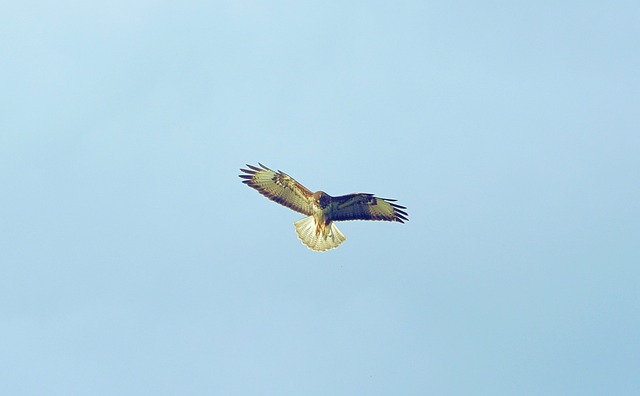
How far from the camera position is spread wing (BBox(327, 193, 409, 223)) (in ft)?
130

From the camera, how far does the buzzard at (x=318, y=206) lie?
39.5 m

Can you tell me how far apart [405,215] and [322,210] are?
196 cm

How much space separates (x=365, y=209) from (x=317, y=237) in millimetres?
1281

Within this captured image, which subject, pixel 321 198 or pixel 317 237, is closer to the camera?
pixel 321 198

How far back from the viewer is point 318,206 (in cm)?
3944

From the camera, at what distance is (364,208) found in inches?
1571

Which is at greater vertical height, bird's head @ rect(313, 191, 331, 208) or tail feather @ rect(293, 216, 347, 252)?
bird's head @ rect(313, 191, 331, 208)

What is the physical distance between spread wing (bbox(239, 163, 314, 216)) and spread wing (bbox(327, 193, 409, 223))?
0.63 meters

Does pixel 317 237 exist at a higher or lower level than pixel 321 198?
lower

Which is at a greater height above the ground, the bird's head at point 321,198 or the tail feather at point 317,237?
the bird's head at point 321,198

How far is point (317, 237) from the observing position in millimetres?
40062

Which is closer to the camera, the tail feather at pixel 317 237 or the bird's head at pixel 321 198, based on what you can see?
the bird's head at pixel 321 198

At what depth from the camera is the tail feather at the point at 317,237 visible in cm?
4006

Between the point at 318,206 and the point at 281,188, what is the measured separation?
1.01m
